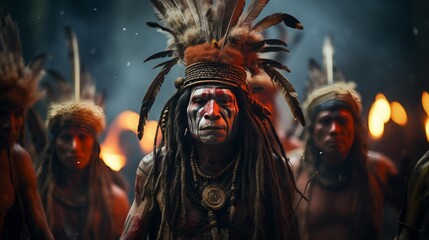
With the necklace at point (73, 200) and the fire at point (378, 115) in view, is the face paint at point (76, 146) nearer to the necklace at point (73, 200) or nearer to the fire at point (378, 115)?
the necklace at point (73, 200)

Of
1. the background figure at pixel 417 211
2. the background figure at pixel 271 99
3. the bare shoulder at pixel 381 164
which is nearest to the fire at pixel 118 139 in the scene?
the background figure at pixel 271 99

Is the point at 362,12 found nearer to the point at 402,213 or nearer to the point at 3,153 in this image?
the point at 402,213

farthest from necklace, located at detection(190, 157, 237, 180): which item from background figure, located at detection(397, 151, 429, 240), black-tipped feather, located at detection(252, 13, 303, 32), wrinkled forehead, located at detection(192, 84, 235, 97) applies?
background figure, located at detection(397, 151, 429, 240)

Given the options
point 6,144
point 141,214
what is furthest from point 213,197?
point 6,144

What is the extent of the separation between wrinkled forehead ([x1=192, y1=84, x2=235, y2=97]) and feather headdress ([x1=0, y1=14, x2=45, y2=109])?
3.68 feet

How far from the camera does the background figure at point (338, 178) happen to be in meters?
3.87

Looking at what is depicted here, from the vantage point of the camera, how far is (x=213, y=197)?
320cm

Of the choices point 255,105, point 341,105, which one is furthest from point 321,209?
point 255,105

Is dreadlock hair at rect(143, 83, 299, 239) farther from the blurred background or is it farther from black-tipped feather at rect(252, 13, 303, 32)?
the blurred background

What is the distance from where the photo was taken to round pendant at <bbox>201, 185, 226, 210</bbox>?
10.5 feet

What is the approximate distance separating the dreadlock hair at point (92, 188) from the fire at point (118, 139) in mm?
86

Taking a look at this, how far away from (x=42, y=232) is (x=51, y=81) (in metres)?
1.05

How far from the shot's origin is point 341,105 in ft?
12.9

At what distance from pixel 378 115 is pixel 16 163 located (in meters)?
2.28
